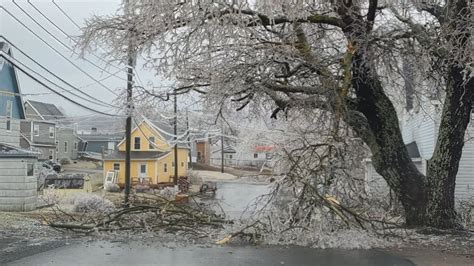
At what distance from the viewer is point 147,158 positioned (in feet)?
147

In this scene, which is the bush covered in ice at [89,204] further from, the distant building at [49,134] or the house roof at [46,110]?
the house roof at [46,110]

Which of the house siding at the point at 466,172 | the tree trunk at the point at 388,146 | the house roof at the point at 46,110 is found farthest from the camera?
the house roof at the point at 46,110

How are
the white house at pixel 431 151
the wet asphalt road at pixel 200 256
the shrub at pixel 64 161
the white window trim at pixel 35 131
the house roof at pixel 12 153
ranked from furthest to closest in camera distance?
the shrub at pixel 64 161, the white window trim at pixel 35 131, the white house at pixel 431 151, the house roof at pixel 12 153, the wet asphalt road at pixel 200 256

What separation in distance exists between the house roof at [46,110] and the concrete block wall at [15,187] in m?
41.4

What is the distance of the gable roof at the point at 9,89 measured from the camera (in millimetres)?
24234

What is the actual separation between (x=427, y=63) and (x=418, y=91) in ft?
8.91

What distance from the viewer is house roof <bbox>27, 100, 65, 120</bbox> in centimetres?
6082

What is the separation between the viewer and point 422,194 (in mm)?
12852

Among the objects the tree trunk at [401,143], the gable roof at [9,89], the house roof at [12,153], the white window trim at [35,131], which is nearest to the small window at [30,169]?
the house roof at [12,153]

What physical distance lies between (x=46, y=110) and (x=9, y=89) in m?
40.8

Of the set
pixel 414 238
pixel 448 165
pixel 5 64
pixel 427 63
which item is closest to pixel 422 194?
pixel 448 165

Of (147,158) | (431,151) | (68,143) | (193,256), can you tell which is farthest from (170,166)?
(193,256)

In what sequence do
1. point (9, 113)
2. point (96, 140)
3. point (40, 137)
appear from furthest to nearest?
point (96, 140) → point (40, 137) → point (9, 113)

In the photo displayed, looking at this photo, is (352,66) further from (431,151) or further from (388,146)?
(431,151)
